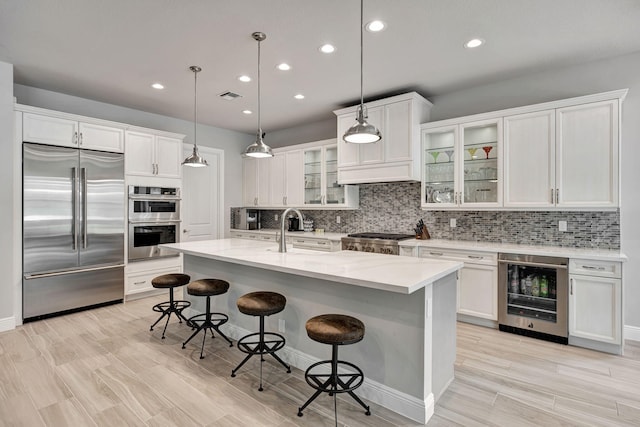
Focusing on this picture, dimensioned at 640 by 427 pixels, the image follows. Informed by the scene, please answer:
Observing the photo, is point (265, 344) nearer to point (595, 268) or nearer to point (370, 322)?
point (370, 322)

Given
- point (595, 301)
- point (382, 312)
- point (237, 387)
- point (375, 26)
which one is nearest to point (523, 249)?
point (595, 301)

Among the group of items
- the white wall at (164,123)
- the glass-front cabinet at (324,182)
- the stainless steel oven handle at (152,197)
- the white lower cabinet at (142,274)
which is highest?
the white wall at (164,123)

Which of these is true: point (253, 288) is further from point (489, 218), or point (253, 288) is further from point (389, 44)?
point (489, 218)

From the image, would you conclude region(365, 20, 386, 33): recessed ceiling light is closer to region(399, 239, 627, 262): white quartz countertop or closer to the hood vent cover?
the hood vent cover

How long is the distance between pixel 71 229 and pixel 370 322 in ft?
12.6

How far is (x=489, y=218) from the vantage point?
13.1ft

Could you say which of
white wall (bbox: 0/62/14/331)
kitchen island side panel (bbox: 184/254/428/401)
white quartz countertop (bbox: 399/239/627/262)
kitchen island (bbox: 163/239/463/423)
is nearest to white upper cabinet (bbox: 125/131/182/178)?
white wall (bbox: 0/62/14/331)

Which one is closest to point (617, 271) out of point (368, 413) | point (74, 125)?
point (368, 413)

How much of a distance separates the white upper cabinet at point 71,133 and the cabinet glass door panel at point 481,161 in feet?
14.7

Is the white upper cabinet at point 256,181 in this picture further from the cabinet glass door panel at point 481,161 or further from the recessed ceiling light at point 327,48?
the cabinet glass door panel at point 481,161

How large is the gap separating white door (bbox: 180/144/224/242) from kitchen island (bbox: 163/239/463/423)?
3.14 metres

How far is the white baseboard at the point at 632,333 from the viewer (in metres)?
3.22

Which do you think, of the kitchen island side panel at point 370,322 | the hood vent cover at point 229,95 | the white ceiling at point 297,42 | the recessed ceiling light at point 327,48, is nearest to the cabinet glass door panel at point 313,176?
the white ceiling at point 297,42

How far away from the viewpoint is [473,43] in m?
2.95
